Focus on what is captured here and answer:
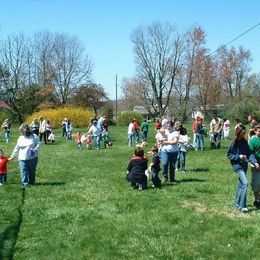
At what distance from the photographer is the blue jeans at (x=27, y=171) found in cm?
1415

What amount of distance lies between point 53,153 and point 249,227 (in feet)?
56.8

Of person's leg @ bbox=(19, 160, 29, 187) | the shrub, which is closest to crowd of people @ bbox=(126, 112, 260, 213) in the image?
person's leg @ bbox=(19, 160, 29, 187)

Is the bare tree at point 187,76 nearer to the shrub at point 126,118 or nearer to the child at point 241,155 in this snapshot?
the shrub at point 126,118

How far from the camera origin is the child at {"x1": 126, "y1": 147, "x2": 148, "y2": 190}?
13648 mm

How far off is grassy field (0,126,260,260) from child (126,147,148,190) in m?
0.25

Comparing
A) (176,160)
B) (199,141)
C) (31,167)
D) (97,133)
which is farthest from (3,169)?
(97,133)

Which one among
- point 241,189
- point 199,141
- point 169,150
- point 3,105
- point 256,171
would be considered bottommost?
point 241,189

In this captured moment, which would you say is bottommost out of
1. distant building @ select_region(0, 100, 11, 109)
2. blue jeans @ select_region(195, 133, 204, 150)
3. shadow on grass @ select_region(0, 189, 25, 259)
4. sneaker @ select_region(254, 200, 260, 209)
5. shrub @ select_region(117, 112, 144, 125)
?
shadow on grass @ select_region(0, 189, 25, 259)

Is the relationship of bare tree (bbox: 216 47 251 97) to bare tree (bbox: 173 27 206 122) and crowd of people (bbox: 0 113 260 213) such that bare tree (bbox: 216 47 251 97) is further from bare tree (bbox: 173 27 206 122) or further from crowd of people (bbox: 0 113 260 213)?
crowd of people (bbox: 0 113 260 213)

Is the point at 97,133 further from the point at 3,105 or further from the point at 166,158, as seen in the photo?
the point at 3,105

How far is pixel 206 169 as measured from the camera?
1841 cm

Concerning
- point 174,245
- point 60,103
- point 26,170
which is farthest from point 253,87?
point 174,245

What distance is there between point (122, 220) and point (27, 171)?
5.07 metres

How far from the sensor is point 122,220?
10.2 metres
